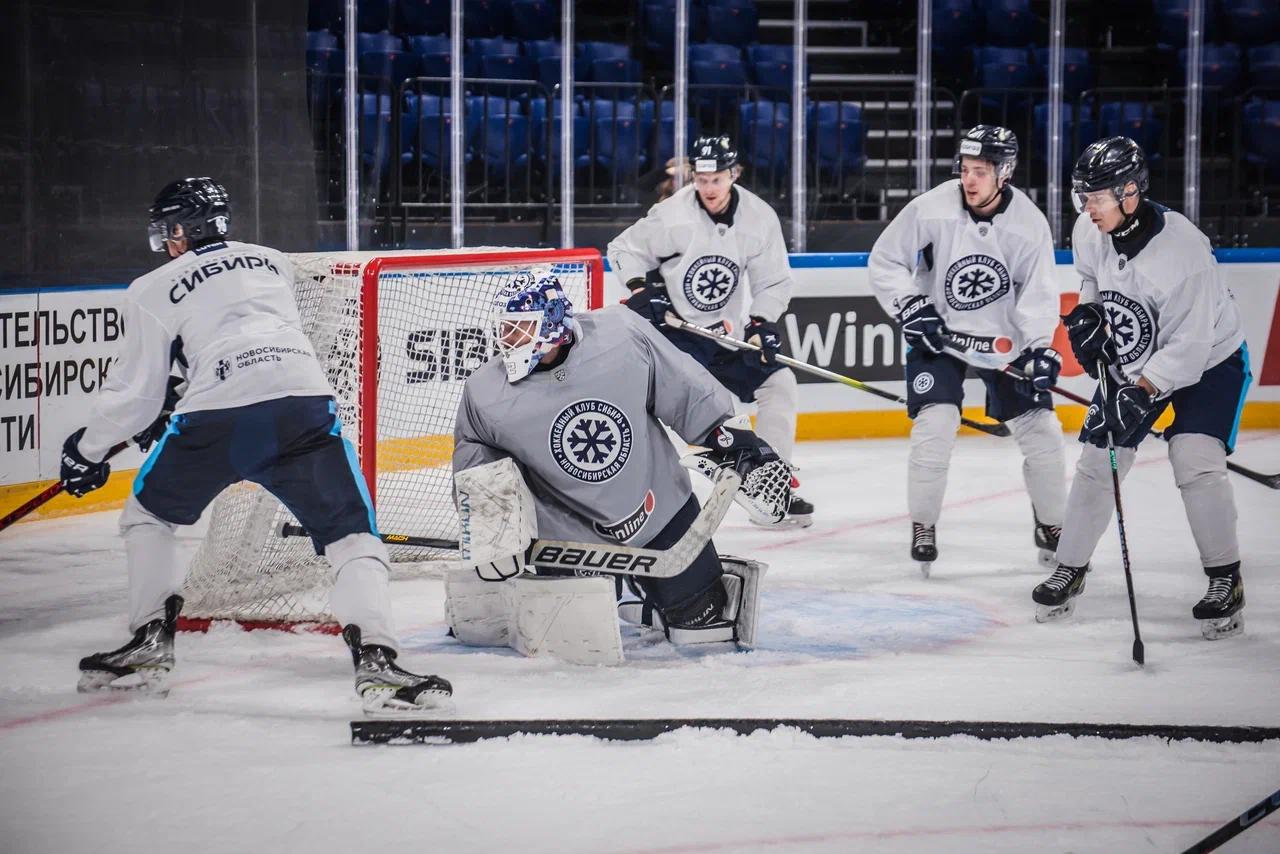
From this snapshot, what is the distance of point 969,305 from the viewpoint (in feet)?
14.4

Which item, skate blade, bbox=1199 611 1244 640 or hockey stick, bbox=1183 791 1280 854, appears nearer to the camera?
hockey stick, bbox=1183 791 1280 854

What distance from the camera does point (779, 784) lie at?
2.52 m

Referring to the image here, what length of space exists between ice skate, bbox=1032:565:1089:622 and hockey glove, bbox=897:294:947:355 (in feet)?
2.49

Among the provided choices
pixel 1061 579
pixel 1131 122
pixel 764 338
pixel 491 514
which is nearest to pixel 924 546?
pixel 1061 579

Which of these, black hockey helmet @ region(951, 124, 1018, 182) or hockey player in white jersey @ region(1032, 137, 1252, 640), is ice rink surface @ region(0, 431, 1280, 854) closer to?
hockey player in white jersey @ region(1032, 137, 1252, 640)

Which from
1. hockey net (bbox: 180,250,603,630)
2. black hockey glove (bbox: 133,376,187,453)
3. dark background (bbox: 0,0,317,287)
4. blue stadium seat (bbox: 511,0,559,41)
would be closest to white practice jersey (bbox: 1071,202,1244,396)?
hockey net (bbox: 180,250,603,630)

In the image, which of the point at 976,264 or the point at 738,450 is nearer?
the point at 738,450

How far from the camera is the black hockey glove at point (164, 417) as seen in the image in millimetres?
3156

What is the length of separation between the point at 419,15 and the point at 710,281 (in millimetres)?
2746

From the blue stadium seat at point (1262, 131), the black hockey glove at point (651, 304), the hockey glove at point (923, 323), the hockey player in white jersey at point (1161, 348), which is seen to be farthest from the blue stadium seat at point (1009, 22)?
the hockey player in white jersey at point (1161, 348)

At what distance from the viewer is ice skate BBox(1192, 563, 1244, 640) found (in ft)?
11.8

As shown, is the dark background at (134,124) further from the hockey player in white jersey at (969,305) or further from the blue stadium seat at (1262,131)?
the blue stadium seat at (1262,131)

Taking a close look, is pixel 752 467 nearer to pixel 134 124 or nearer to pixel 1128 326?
pixel 1128 326

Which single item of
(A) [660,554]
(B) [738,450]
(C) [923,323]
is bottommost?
(A) [660,554]
